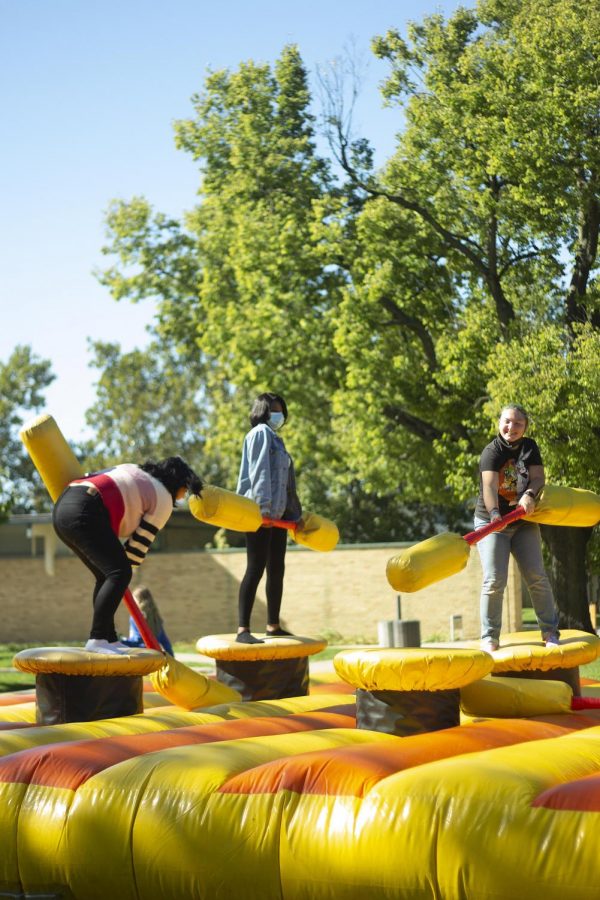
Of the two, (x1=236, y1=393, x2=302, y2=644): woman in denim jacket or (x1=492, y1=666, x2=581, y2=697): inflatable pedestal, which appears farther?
(x1=236, y1=393, x2=302, y2=644): woman in denim jacket

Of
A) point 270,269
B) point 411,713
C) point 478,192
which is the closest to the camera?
point 411,713

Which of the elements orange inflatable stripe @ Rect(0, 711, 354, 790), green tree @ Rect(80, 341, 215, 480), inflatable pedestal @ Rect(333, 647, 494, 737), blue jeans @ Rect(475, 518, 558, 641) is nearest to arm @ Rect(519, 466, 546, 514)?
blue jeans @ Rect(475, 518, 558, 641)

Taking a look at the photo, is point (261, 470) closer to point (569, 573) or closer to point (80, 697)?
point (80, 697)

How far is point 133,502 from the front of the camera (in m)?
5.74

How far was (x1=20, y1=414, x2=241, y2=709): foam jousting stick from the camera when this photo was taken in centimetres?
583

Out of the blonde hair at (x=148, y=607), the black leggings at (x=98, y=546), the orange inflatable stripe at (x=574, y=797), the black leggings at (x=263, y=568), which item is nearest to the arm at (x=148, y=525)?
the black leggings at (x=98, y=546)

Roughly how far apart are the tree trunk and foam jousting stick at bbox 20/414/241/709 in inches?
474

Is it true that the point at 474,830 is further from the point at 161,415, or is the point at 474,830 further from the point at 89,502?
the point at 161,415

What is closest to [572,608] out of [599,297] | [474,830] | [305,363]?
[599,297]

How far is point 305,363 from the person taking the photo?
20938 millimetres

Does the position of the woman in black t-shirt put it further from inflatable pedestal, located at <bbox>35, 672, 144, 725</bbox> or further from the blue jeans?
inflatable pedestal, located at <bbox>35, 672, 144, 725</bbox>

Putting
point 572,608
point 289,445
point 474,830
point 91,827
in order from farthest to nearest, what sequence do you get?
point 289,445 → point 572,608 → point 91,827 → point 474,830

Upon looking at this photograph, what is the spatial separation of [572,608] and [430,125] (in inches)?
322

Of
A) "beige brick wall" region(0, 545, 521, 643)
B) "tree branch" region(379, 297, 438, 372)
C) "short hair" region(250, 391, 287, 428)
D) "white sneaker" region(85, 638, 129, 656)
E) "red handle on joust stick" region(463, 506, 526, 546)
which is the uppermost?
"tree branch" region(379, 297, 438, 372)
